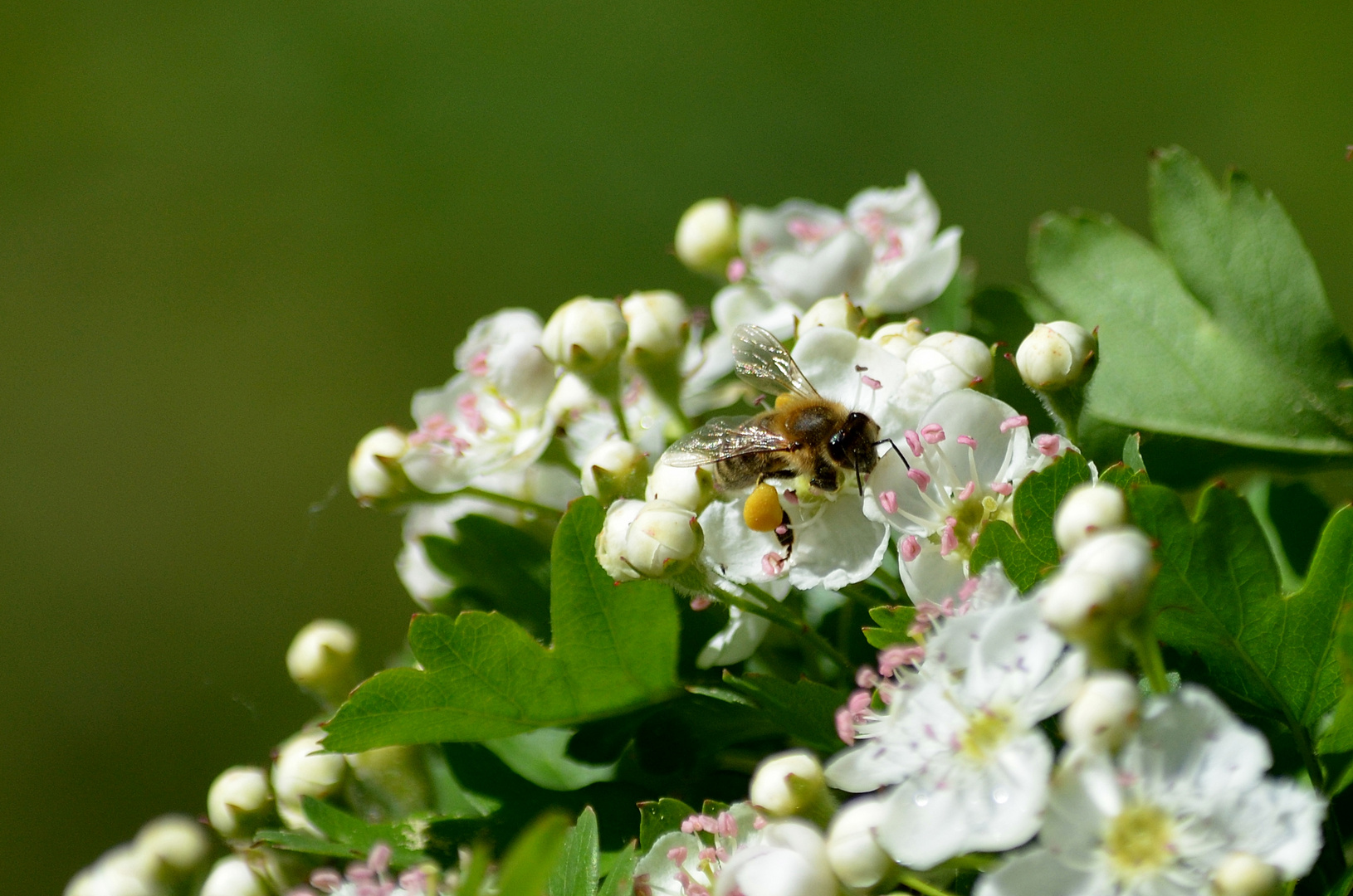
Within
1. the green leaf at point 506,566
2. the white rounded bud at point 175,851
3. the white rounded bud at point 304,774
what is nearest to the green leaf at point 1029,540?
the green leaf at point 506,566

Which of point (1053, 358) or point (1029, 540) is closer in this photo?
Answer: point (1029, 540)

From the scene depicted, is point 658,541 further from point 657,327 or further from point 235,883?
point 235,883

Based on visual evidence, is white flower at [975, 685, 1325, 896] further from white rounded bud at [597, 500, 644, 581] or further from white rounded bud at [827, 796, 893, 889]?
white rounded bud at [597, 500, 644, 581]

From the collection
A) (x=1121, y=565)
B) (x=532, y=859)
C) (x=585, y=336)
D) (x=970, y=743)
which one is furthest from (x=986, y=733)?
(x=585, y=336)

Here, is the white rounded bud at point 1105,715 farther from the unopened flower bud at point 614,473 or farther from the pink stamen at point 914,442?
the unopened flower bud at point 614,473

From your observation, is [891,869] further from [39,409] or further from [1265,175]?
[39,409]
